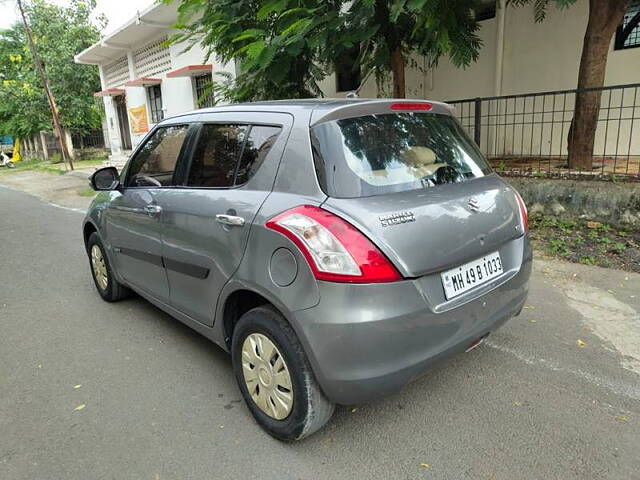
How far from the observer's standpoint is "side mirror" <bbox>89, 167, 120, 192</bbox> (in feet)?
12.5

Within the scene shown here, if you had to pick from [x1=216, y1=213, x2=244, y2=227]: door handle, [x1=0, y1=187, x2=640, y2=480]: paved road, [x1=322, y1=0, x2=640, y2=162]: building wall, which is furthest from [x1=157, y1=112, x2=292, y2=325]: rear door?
[x1=322, y1=0, x2=640, y2=162]: building wall

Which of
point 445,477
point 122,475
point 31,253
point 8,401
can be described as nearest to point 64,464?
point 122,475

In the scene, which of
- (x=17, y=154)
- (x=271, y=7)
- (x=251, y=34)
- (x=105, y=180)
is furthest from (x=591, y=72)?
(x=17, y=154)

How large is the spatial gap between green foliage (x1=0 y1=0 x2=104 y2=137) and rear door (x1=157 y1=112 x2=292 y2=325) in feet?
76.0

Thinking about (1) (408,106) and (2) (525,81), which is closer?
(1) (408,106)

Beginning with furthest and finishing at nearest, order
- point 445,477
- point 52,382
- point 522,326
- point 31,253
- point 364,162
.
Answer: point 31,253 < point 522,326 < point 52,382 < point 364,162 < point 445,477

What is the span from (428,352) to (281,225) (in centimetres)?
90

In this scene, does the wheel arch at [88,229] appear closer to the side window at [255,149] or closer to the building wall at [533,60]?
the side window at [255,149]

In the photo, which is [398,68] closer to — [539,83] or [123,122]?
[539,83]

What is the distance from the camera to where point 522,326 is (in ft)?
11.9

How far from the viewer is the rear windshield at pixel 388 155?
2223mm

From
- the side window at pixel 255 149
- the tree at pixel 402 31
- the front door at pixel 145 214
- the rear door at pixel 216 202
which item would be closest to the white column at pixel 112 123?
the tree at pixel 402 31

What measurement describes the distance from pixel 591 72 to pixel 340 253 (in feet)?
19.7

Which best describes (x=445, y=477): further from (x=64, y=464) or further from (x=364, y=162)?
(x=64, y=464)
